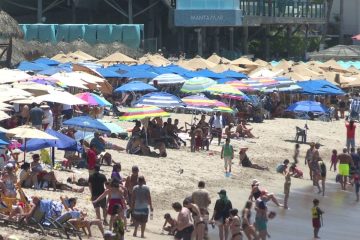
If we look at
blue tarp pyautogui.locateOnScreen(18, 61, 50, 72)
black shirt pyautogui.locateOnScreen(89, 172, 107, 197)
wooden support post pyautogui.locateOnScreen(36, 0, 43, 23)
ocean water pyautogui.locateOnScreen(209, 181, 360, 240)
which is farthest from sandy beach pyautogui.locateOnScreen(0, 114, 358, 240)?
wooden support post pyautogui.locateOnScreen(36, 0, 43, 23)

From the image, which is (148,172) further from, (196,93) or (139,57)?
(139,57)

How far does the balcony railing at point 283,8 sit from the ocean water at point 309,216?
34.5 m

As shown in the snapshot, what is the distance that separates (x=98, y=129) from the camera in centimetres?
2259

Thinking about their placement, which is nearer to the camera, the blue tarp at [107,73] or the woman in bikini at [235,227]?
the woman in bikini at [235,227]

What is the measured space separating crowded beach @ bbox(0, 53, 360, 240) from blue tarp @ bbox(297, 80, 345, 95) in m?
0.05

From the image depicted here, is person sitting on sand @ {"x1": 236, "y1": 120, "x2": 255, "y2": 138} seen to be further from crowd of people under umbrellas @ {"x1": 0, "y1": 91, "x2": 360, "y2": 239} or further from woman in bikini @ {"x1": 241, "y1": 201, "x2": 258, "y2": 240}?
woman in bikini @ {"x1": 241, "y1": 201, "x2": 258, "y2": 240}

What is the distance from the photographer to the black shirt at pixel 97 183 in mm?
16891

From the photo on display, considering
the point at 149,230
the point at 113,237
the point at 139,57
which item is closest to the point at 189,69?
the point at 139,57

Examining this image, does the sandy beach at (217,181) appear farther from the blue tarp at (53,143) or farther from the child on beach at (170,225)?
the blue tarp at (53,143)

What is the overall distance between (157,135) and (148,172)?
11.5 feet

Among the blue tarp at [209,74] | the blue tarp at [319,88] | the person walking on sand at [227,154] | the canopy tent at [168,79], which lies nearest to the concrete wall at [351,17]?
the blue tarp at [319,88]

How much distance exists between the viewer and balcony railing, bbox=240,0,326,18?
5938 centimetres

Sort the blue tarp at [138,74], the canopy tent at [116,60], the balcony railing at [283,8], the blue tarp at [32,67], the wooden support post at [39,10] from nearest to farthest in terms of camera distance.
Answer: the blue tarp at [32,67] < the blue tarp at [138,74] < the canopy tent at [116,60] < the wooden support post at [39,10] < the balcony railing at [283,8]

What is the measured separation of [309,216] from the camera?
2119cm
